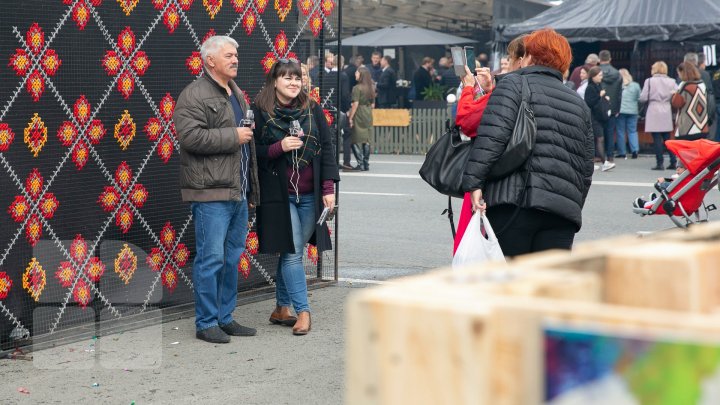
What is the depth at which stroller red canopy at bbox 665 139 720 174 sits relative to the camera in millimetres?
9992

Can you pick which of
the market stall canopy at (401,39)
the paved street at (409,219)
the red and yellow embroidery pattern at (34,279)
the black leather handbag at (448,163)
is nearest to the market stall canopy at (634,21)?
the paved street at (409,219)

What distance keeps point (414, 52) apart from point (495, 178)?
28022mm

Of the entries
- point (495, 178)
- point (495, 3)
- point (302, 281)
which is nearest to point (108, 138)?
point (302, 281)

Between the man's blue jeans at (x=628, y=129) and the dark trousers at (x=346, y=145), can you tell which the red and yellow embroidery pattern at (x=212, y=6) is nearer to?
the dark trousers at (x=346, y=145)

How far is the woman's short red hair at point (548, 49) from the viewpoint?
5.48m

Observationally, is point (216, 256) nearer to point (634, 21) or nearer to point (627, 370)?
point (627, 370)

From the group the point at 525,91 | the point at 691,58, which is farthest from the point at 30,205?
the point at 691,58

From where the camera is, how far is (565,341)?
1.70 m

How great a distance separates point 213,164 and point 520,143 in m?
1.92

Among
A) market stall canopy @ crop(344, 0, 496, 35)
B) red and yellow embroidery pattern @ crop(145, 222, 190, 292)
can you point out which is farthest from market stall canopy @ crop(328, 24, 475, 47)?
red and yellow embroidery pattern @ crop(145, 222, 190, 292)

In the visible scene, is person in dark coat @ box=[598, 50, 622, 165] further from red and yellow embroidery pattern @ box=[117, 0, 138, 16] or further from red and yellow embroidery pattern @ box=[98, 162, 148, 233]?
red and yellow embroidery pattern @ box=[117, 0, 138, 16]

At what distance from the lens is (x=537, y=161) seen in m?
5.43

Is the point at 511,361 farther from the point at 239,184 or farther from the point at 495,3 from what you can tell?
the point at 495,3

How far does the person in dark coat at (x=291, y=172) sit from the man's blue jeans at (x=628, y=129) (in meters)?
14.6
